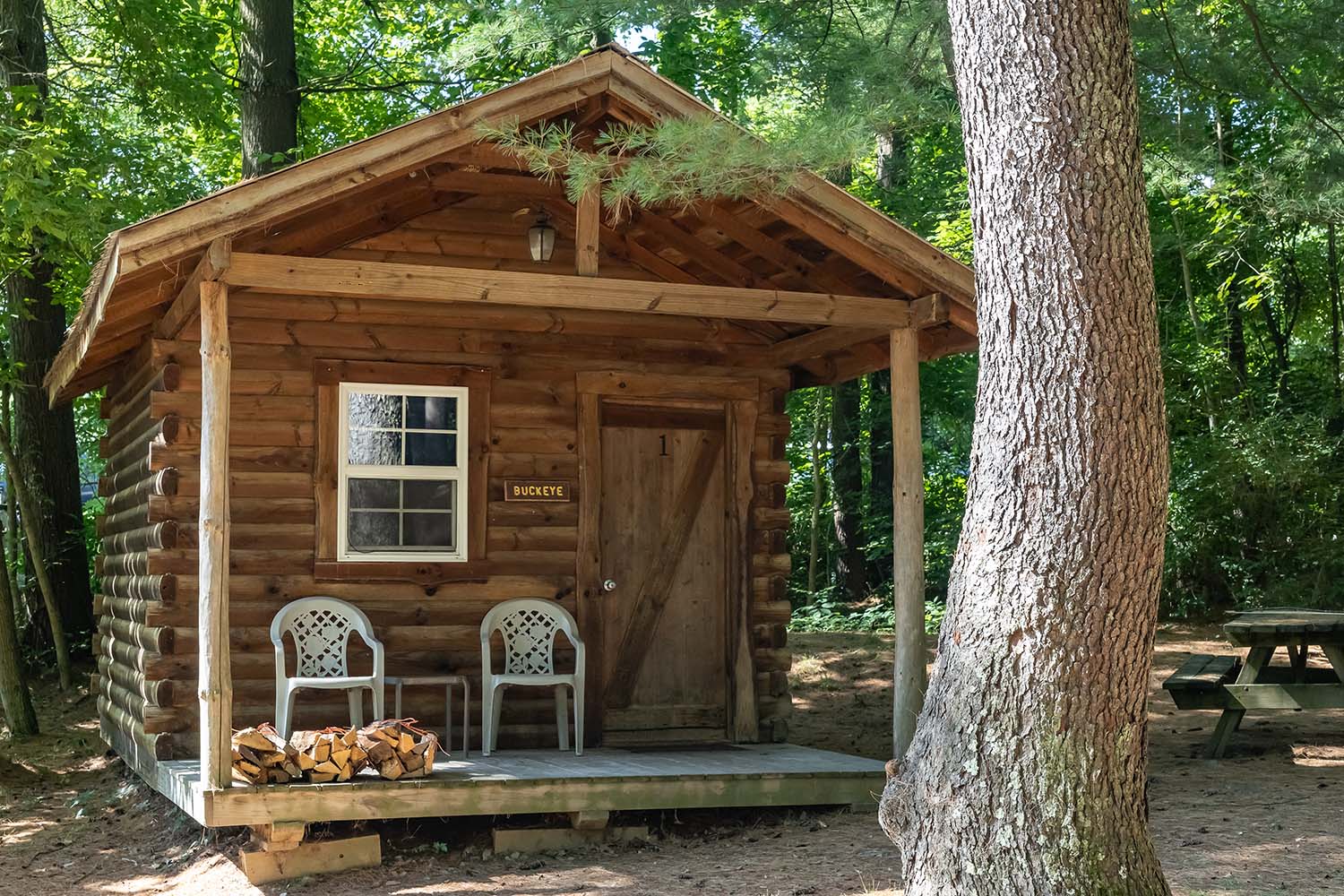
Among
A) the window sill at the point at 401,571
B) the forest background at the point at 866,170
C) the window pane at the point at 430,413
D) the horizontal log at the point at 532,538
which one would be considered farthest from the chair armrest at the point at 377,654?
the forest background at the point at 866,170

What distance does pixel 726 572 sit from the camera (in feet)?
30.7

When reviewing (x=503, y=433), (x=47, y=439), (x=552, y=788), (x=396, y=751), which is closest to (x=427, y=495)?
(x=503, y=433)

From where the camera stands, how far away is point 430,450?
340 inches

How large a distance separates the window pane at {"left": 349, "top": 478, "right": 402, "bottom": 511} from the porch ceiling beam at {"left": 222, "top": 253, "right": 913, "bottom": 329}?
165 centimetres

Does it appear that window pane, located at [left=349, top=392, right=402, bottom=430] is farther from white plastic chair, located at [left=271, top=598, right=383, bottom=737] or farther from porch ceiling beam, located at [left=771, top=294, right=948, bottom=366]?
porch ceiling beam, located at [left=771, top=294, right=948, bottom=366]

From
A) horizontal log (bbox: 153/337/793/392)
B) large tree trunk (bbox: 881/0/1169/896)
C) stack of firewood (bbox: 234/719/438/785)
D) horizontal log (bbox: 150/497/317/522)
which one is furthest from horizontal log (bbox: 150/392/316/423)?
large tree trunk (bbox: 881/0/1169/896)

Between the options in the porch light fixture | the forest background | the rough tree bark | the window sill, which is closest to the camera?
the porch light fixture

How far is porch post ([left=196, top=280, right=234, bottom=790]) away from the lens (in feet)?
21.1

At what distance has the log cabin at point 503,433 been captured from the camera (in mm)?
6801

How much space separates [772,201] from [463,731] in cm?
375

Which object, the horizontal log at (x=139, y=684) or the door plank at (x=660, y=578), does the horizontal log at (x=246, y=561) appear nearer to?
the horizontal log at (x=139, y=684)

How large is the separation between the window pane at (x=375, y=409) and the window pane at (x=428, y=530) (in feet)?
1.96

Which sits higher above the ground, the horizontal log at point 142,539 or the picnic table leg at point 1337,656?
the horizontal log at point 142,539

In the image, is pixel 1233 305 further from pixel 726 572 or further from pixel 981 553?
pixel 981 553
